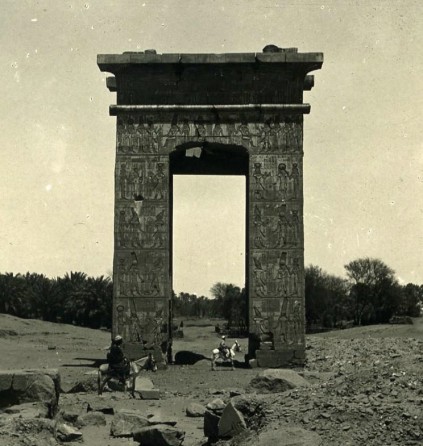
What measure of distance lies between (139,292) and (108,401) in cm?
585

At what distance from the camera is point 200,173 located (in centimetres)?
1964

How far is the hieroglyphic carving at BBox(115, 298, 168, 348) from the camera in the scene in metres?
16.1

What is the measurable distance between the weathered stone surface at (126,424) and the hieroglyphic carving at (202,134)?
8.85 metres

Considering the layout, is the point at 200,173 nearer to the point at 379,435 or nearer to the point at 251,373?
the point at 251,373

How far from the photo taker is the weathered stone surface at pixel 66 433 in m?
7.64

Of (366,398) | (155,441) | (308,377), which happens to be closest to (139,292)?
(308,377)

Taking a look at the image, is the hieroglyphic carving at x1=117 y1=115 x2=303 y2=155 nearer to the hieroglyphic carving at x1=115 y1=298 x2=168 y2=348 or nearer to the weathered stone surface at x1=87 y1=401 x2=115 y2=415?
the hieroglyphic carving at x1=115 y1=298 x2=168 y2=348

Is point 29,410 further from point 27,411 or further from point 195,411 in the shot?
point 195,411

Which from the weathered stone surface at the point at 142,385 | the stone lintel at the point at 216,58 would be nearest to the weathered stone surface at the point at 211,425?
the weathered stone surface at the point at 142,385

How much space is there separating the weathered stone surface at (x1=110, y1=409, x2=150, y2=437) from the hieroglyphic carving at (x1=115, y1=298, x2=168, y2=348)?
297 inches

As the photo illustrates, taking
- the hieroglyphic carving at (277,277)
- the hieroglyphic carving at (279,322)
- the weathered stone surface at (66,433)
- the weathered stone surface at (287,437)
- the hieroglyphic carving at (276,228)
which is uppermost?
the hieroglyphic carving at (276,228)

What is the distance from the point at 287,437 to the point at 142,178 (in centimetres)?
1071

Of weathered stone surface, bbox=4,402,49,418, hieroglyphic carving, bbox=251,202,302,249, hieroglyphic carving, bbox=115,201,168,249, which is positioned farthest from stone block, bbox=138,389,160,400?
hieroglyphic carving, bbox=251,202,302,249

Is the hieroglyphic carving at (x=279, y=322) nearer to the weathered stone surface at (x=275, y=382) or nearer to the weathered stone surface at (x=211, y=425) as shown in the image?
the weathered stone surface at (x=275, y=382)
